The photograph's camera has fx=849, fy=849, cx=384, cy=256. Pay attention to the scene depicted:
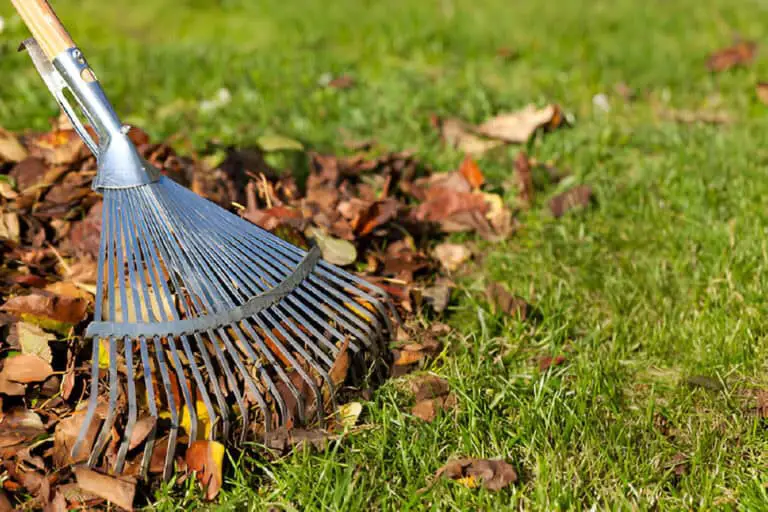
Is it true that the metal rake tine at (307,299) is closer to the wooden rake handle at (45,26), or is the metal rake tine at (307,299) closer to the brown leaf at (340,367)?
the brown leaf at (340,367)

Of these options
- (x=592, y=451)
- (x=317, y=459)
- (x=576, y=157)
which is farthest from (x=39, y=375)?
(x=576, y=157)

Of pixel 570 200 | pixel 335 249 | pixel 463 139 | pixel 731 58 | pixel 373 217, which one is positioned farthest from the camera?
pixel 731 58

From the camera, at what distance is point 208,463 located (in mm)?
2031

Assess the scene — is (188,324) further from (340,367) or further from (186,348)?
(340,367)

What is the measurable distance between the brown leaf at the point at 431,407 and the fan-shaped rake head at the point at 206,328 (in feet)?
0.63

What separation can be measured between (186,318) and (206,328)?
0.09 meters

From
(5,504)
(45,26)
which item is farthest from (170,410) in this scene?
(45,26)

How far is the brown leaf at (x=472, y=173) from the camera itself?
3238 mm

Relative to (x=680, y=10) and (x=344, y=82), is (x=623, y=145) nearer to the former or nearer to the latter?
(x=344, y=82)

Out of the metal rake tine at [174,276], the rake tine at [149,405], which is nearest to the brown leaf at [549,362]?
the metal rake tine at [174,276]

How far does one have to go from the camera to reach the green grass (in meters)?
2.07

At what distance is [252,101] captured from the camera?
13.4 feet

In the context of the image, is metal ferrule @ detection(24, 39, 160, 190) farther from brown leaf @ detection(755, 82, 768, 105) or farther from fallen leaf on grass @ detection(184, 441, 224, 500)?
brown leaf @ detection(755, 82, 768, 105)

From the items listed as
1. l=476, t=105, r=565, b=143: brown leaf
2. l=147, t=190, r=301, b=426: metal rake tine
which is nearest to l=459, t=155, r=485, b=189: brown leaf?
l=476, t=105, r=565, b=143: brown leaf
